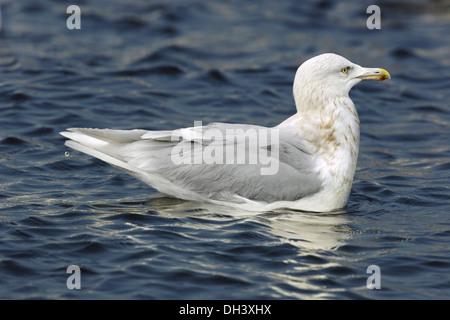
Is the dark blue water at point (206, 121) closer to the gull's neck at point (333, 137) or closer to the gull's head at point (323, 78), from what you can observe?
the gull's neck at point (333, 137)

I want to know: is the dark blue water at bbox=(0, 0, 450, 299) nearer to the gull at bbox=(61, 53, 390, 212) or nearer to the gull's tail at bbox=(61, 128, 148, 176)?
the gull at bbox=(61, 53, 390, 212)

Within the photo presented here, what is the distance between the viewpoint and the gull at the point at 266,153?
7395mm

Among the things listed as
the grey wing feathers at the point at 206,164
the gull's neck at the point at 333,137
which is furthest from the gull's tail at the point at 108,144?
the gull's neck at the point at 333,137

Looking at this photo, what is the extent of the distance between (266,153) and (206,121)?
3.30 m

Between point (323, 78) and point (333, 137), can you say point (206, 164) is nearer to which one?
point (333, 137)

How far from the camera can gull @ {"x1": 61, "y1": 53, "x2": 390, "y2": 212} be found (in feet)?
24.3

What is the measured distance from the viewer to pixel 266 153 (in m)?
7.34

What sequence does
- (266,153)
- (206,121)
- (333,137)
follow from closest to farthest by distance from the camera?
(266,153)
(333,137)
(206,121)

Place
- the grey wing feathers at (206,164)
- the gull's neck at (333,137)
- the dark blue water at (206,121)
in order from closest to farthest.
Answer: the dark blue water at (206,121) → the grey wing feathers at (206,164) → the gull's neck at (333,137)

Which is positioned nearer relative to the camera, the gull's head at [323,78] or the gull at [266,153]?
the gull at [266,153]

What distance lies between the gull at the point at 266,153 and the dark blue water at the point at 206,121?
202 millimetres

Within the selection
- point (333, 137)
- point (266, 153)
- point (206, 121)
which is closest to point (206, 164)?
point (266, 153)

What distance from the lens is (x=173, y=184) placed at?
7.65 metres
